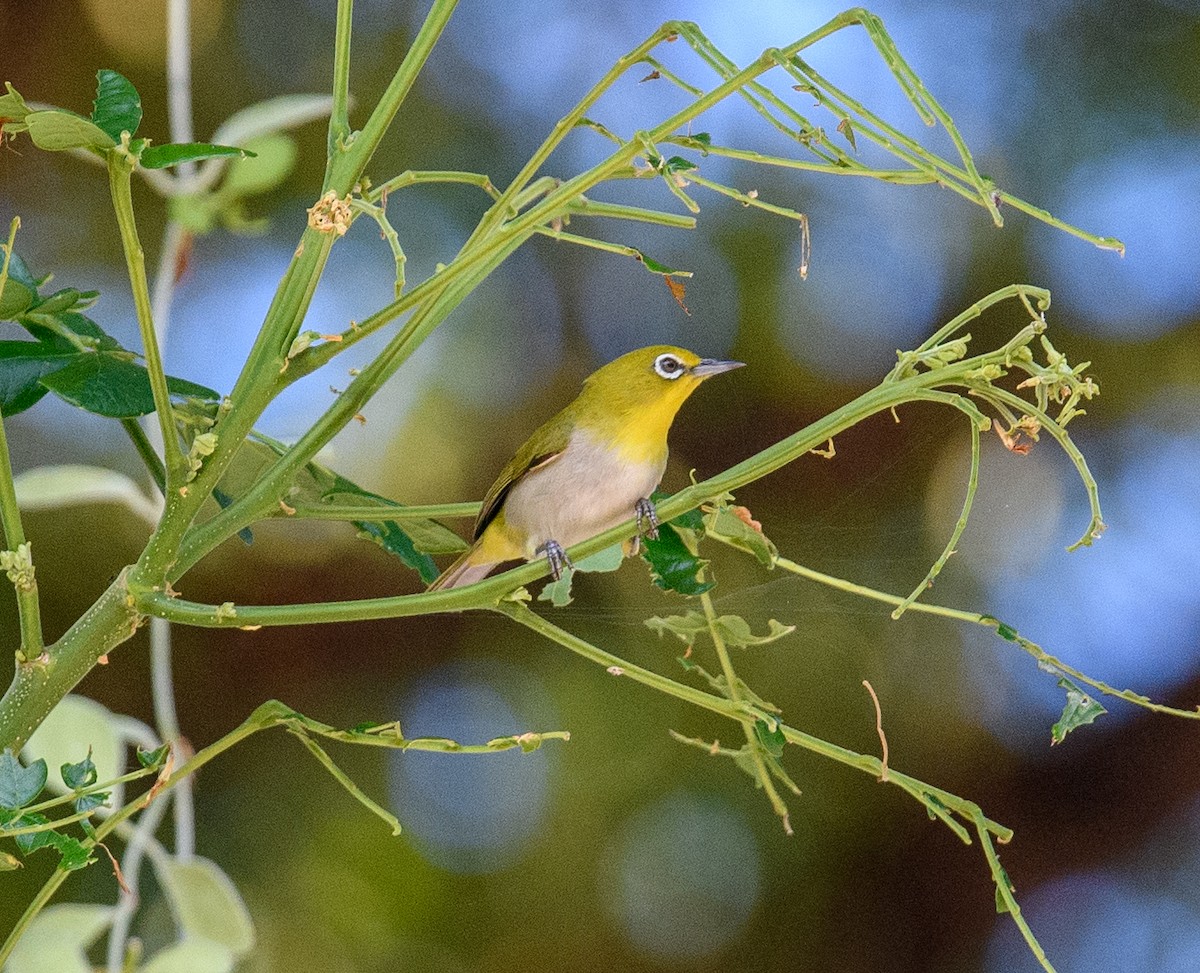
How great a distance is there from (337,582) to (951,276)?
0.49 m

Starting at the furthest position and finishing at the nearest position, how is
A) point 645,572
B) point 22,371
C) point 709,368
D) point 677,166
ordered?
point 645,572
point 709,368
point 22,371
point 677,166

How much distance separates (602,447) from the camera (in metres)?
0.64

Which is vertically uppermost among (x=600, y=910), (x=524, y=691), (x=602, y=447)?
(x=602, y=447)

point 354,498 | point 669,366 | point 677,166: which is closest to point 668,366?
point 669,366

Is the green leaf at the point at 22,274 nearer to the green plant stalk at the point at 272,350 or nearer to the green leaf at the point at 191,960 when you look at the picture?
the green plant stalk at the point at 272,350

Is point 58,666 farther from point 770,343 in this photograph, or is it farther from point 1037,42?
point 1037,42

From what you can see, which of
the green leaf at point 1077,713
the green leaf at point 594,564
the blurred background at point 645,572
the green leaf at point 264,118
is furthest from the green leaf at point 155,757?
the blurred background at point 645,572

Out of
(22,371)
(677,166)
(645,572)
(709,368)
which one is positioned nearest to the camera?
(677,166)

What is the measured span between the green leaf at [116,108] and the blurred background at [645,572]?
1.76 feet

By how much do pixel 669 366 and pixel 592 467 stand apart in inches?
2.6

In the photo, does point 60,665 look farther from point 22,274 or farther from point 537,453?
point 537,453

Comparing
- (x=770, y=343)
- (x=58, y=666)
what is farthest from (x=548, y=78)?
(x=58, y=666)

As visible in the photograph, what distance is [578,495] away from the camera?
629mm

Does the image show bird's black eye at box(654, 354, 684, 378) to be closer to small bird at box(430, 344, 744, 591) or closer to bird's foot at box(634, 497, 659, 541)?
small bird at box(430, 344, 744, 591)
